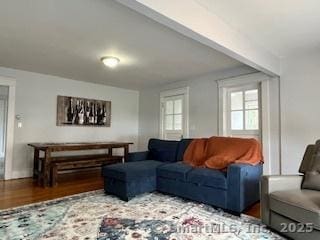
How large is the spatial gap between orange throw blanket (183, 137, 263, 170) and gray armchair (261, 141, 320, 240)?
684 mm

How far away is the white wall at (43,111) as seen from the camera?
4.73 meters

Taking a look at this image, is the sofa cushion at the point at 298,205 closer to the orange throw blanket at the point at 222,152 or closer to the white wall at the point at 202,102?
the orange throw blanket at the point at 222,152

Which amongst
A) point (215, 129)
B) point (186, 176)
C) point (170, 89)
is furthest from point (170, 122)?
point (186, 176)

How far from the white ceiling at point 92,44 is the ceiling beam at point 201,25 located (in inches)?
21.8

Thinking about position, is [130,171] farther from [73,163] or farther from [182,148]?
[73,163]

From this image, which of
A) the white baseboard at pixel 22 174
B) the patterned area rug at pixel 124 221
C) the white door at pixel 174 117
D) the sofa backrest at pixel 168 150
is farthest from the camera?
the white door at pixel 174 117

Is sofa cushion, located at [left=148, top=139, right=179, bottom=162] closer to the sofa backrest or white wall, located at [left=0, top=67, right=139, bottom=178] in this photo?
the sofa backrest

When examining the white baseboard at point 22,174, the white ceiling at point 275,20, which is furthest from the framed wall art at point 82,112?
the white ceiling at point 275,20

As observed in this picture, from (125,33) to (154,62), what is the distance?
4.18ft

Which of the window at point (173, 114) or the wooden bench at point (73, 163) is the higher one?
the window at point (173, 114)

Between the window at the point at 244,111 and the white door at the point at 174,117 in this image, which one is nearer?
the window at the point at 244,111

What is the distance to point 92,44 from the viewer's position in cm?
331

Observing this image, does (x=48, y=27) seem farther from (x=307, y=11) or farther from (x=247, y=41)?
(x=307, y=11)

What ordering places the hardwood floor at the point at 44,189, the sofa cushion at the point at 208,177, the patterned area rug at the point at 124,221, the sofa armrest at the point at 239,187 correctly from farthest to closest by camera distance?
the hardwood floor at the point at 44,189
the sofa cushion at the point at 208,177
the sofa armrest at the point at 239,187
the patterned area rug at the point at 124,221
